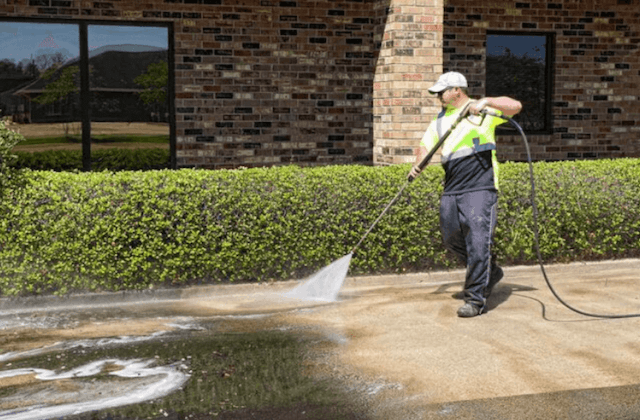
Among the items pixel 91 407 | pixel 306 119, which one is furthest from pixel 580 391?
pixel 306 119

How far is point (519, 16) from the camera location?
12234 millimetres

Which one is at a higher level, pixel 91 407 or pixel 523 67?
pixel 523 67

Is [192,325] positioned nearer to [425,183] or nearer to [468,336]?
[468,336]

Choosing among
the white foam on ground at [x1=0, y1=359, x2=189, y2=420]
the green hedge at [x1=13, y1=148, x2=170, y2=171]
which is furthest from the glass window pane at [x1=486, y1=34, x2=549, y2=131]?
the white foam on ground at [x1=0, y1=359, x2=189, y2=420]

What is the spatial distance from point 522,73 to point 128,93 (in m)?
5.92

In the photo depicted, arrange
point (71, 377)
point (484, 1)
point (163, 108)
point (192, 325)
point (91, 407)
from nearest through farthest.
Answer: point (91, 407) → point (71, 377) → point (192, 325) → point (163, 108) → point (484, 1)

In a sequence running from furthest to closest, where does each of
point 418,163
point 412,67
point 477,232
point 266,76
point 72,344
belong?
point 266,76
point 412,67
point 418,163
point 477,232
point 72,344

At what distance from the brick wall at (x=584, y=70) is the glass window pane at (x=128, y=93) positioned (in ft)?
14.9

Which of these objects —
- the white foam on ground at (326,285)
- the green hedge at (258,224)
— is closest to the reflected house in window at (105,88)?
the green hedge at (258,224)

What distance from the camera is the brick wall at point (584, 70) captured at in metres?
12.2

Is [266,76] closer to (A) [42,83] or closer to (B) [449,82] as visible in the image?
(A) [42,83]

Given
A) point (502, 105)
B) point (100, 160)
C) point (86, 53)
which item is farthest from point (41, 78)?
point (502, 105)

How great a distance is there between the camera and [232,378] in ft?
17.7

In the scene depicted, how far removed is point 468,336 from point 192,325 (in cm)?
224
